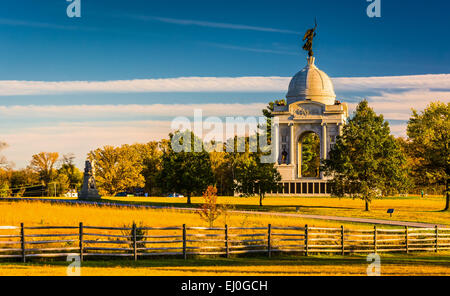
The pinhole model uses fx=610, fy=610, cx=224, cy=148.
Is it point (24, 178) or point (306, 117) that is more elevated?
point (306, 117)

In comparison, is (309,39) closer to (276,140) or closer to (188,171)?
(276,140)

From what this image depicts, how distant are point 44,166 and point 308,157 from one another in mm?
54655

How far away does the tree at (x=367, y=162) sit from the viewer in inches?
2751

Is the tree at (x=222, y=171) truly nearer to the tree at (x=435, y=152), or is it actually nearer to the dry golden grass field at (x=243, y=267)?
the tree at (x=435, y=152)

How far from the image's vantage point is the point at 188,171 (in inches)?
2963

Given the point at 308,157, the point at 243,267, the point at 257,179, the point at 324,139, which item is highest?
the point at 324,139

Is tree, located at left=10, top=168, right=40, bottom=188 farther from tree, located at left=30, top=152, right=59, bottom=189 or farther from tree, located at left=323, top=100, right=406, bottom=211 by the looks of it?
tree, located at left=323, top=100, right=406, bottom=211

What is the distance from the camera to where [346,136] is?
7394 cm

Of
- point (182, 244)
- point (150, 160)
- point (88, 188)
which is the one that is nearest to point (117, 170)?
point (150, 160)

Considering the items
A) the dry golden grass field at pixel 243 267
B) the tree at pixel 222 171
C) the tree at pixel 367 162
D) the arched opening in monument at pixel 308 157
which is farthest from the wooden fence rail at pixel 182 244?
the arched opening in monument at pixel 308 157

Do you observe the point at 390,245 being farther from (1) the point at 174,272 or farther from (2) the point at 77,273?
(2) the point at 77,273

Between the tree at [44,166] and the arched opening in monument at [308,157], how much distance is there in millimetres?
50618

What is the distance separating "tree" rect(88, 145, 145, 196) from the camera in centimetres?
11825
